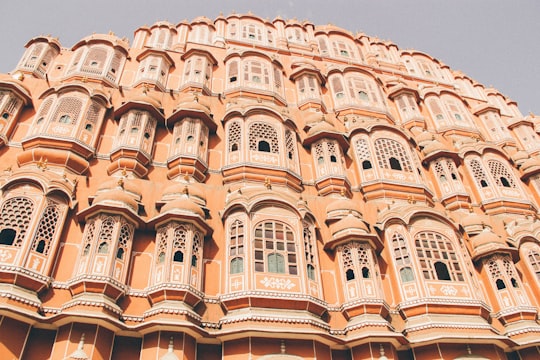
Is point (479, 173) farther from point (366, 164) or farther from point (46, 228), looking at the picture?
point (46, 228)

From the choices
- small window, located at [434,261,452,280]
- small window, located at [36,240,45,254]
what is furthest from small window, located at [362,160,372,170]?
small window, located at [36,240,45,254]

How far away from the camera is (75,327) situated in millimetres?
10992

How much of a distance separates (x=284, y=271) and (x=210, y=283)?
2.28 meters

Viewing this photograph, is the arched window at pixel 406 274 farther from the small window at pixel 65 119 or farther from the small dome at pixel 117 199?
the small window at pixel 65 119

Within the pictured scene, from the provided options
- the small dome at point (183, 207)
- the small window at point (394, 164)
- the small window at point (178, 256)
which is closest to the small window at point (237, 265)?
the small window at point (178, 256)

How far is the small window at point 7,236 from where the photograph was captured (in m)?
12.4

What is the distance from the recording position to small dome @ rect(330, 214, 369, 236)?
14727 mm

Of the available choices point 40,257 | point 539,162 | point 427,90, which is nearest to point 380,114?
point 427,90

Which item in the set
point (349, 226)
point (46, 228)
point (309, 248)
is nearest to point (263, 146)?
point (349, 226)

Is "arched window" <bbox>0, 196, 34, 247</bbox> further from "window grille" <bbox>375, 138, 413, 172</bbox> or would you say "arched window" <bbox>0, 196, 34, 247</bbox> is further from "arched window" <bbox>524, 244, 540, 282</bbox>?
"arched window" <bbox>524, 244, 540, 282</bbox>

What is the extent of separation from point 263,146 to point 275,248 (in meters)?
5.90

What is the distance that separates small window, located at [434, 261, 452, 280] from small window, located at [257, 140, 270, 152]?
25.6 feet

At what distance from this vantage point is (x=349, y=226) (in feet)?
48.6

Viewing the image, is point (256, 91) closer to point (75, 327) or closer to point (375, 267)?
point (375, 267)
